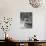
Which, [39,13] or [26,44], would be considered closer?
[26,44]

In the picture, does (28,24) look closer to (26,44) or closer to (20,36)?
(20,36)

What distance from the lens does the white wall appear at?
3.54 m

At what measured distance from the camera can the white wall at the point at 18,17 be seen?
11.6ft

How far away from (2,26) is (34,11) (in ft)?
3.35

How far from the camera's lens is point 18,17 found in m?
3.56

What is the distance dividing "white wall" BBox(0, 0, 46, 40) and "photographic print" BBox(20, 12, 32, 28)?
0.09 meters

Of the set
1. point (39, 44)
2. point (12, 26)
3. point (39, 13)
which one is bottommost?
point (39, 44)

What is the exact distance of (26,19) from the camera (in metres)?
3.58

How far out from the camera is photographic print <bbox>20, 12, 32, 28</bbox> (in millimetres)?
3560

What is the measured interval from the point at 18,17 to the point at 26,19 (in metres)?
0.24

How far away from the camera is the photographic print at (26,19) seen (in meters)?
3.56

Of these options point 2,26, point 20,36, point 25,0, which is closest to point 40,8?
point 25,0

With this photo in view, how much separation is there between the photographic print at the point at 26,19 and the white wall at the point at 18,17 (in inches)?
3.4

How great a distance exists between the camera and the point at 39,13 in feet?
11.8
